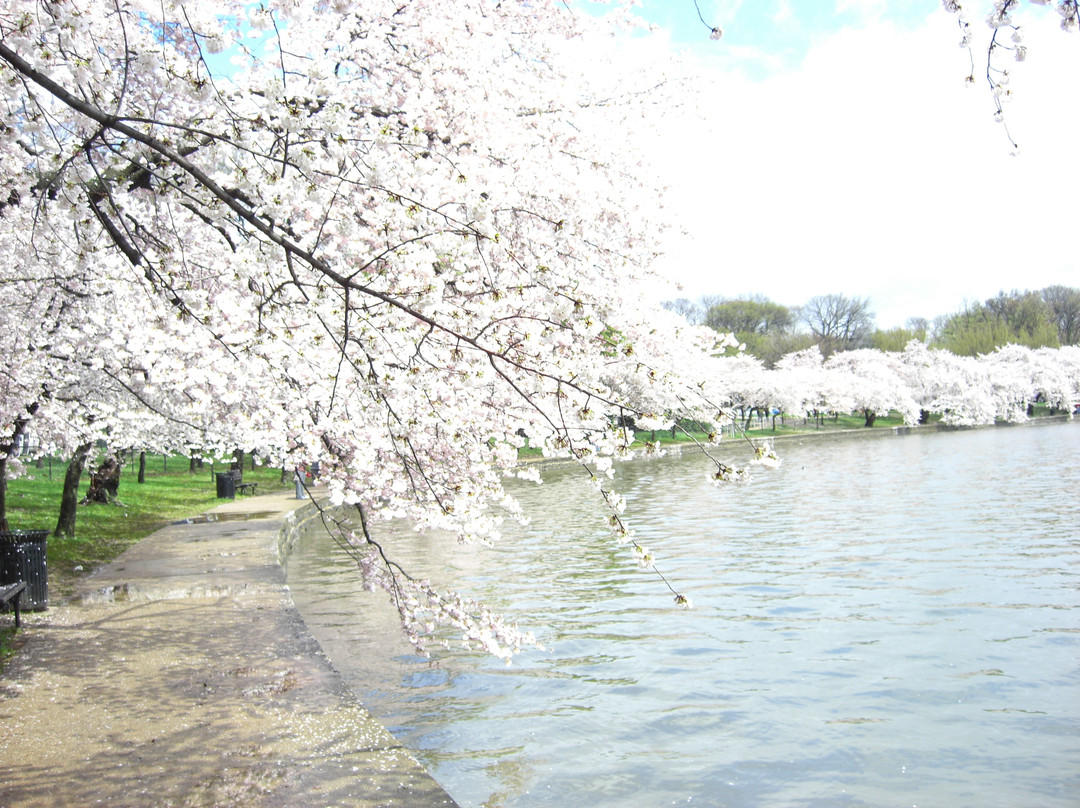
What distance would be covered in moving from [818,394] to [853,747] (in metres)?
70.7

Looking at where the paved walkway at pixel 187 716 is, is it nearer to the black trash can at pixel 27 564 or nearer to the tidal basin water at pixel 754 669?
the black trash can at pixel 27 564

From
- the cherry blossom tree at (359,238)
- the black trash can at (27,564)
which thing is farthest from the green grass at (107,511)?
the cherry blossom tree at (359,238)

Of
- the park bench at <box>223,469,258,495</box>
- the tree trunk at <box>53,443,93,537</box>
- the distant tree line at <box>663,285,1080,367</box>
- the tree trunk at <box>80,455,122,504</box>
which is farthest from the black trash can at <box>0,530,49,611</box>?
the distant tree line at <box>663,285,1080,367</box>

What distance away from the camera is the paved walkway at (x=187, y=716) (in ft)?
14.9

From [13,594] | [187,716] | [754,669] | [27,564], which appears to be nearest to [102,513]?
[27,564]

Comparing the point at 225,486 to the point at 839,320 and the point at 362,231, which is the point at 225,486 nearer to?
the point at 362,231

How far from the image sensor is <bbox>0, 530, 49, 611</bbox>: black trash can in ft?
29.3

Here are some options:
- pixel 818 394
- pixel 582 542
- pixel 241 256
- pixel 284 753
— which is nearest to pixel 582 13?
pixel 241 256

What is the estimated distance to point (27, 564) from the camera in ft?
29.4

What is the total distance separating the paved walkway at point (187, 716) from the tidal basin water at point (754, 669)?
95 cm

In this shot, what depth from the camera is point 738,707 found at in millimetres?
7141

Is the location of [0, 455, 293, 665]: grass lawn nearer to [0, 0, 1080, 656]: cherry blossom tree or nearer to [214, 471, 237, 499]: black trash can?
[214, 471, 237, 499]: black trash can

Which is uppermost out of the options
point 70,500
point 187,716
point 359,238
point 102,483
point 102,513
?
point 359,238

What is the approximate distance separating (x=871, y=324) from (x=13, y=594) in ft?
333
